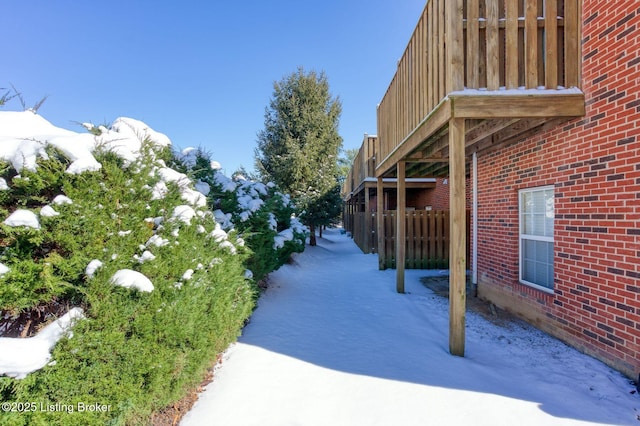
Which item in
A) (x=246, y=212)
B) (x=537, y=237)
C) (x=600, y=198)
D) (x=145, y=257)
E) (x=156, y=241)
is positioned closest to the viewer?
(x=145, y=257)

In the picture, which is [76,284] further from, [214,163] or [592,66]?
[592,66]

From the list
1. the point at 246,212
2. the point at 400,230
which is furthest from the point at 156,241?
the point at 400,230

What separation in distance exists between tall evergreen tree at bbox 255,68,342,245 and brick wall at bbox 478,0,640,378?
Result: 996 cm

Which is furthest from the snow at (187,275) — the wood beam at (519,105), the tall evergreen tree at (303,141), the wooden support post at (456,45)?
the tall evergreen tree at (303,141)

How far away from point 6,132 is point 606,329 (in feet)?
18.5

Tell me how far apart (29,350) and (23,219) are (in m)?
0.75

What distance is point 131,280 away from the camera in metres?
1.95

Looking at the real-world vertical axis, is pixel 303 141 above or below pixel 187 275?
above

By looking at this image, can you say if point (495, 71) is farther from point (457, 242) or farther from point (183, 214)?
point (183, 214)

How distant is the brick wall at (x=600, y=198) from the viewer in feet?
9.37

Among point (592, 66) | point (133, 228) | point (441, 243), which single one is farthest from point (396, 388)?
point (441, 243)

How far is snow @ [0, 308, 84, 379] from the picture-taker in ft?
4.89

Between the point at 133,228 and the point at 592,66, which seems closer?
the point at 133,228

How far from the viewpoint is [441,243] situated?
891cm
